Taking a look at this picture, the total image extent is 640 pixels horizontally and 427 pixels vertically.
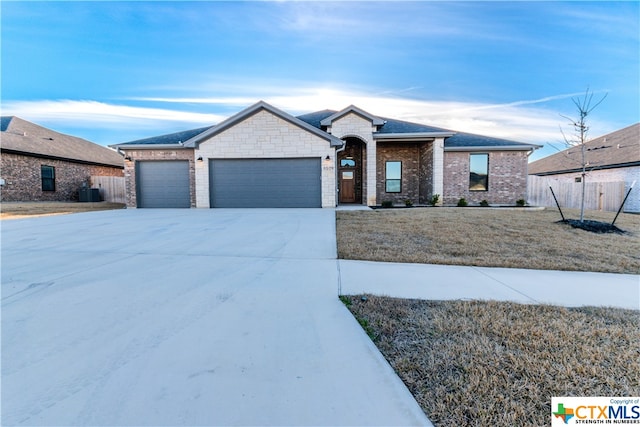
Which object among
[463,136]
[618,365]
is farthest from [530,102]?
[618,365]

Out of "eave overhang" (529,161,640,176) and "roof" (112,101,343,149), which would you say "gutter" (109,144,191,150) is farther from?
"eave overhang" (529,161,640,176)

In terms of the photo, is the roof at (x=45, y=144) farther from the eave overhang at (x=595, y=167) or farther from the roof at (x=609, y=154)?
the eave overhang at (x=595, y=167)

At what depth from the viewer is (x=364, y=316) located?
2793 mm

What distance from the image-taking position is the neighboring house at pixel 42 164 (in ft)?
55.5

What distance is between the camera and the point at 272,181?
45.3 feet

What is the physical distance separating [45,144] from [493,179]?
29232 millimetres

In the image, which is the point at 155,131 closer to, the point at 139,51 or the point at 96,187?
the point at 96,187

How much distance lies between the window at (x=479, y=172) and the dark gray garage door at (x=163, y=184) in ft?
50.6

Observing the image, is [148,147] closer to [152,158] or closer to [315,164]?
[152,158]

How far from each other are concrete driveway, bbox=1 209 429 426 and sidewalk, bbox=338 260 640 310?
0.58 metres

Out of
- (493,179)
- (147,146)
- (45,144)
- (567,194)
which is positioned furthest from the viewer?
(45,144)

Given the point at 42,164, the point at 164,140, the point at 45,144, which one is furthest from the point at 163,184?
the point at 45,144

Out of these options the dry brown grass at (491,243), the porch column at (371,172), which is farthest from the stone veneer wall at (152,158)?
the dry brown grass at (491,243)

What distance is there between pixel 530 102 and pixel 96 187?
101 ft
